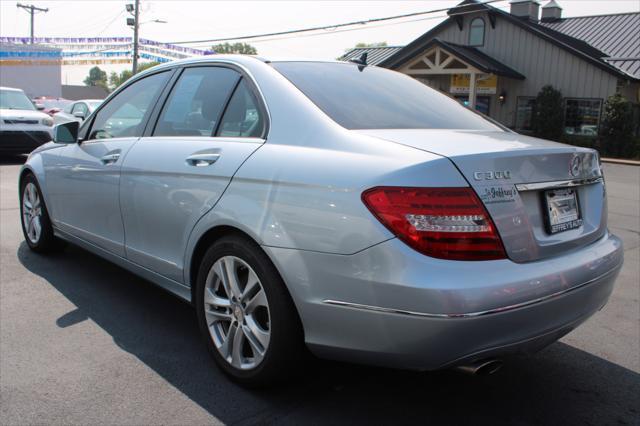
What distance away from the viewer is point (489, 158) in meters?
2.33

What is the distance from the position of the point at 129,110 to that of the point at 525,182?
2.77 metres

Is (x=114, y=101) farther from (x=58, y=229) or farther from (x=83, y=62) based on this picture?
(x=83, y=62)

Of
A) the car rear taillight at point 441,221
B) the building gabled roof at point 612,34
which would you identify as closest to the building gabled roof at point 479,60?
the building gabled roof at point 612,34

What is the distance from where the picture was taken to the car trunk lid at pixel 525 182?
7.48 feet

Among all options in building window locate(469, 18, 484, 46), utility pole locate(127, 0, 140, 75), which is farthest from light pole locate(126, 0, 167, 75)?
building window locate(469, 18, 484, 46)

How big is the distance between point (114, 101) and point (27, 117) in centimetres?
964

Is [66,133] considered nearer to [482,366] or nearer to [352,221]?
[352,221]

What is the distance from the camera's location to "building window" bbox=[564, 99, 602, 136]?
23.7m

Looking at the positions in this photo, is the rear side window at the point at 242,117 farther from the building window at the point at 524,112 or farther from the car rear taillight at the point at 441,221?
Result: the building window at the point at 524,112

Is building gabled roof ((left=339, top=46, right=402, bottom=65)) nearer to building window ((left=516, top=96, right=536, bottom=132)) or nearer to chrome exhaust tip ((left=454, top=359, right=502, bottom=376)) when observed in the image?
building window ((left=516, top=96, right=536, bottom=132))

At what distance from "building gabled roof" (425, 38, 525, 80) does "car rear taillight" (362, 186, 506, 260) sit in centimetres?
2389

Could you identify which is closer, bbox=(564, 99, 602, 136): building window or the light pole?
bbox=(564, 99, 602, 136): building window

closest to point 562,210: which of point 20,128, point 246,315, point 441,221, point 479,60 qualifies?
point 441,221

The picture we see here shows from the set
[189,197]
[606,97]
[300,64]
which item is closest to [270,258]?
[189,197]
